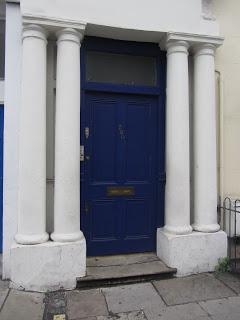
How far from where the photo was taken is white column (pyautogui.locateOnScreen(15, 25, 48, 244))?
4.10m

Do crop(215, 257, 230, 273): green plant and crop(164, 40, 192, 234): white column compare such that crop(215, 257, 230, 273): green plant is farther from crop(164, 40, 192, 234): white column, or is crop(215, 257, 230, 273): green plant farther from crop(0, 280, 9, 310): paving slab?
crop(0, 280, 9, 310): paving slab

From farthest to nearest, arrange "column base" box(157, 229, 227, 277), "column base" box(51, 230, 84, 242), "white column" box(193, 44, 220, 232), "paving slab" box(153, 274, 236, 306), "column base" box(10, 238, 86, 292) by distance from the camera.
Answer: "white column" box(193, 44, 220, 232), "column base" box(157, 229, 227, 277), "column base" box(51, 230, 84, 242), "column base" box(10, 238, 86, 292), "paving slab" box(153, 274, 236, 306)

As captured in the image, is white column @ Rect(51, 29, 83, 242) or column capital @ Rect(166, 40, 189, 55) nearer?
white column @ Rect(51, 29, 83, 242)

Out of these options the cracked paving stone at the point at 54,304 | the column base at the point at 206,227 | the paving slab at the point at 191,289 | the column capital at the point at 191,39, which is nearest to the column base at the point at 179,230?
the column base at the point at 206,227

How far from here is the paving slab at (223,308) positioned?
353 cm

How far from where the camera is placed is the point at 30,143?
410 centimetres

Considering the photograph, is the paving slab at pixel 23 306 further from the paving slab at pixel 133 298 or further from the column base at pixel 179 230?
the column base at pixel 179 230

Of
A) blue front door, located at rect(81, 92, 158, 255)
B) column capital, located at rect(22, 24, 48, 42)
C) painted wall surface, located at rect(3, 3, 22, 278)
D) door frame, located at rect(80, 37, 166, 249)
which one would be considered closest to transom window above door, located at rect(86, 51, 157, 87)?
door frame, located at rect(80, 37, 166, 249)

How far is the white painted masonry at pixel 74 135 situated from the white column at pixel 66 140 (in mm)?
13

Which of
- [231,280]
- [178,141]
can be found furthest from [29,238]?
[231,280]

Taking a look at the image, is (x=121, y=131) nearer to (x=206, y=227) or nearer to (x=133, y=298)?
(x=206, y=227)

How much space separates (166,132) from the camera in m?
4.77

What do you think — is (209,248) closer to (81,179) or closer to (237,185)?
(237,185)

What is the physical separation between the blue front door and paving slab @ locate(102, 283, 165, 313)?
790 mm
